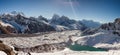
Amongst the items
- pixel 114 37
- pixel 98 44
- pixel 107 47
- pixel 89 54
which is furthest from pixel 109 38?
pixel 89 54

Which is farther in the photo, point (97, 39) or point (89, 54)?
point (97, 39)

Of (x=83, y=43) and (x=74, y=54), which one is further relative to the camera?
(x=83, y=43)

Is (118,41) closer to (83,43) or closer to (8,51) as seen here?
(83,43)

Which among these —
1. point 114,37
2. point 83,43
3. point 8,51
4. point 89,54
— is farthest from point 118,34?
point 8,51

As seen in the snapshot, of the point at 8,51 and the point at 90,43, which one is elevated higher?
the point at 8,51

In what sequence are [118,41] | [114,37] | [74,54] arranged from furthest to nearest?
1. [114,37]
2. [118,41]
3. [74,54]

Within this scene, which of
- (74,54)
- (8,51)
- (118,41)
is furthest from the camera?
(118,41)

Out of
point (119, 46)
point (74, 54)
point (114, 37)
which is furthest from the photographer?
point (114, 37)

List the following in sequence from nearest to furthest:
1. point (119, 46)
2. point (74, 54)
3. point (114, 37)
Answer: point (74, 54)
point (119, 46)
point (114, 37)

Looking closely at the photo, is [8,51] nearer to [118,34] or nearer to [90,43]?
[90,43]
